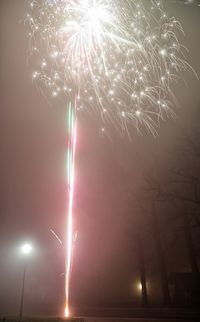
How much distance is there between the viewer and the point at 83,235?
4300cm

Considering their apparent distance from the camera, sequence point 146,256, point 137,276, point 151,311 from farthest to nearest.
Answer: point 137,276, point 146,256, point 151,311

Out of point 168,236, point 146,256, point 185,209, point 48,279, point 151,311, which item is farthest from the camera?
point 48,279

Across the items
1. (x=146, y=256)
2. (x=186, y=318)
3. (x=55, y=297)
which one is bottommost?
(x=186, y=318)

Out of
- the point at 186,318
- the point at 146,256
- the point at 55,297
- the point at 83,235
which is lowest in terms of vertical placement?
the point at 186,318

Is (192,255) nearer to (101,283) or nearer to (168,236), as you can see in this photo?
(168,236)

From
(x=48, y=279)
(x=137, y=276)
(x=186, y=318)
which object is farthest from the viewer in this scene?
(x=48, y=279)

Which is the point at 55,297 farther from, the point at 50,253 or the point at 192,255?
the point at 192,255

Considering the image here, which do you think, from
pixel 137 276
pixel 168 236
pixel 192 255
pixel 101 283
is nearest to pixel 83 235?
pixel 101 283

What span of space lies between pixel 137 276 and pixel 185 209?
2039 cm

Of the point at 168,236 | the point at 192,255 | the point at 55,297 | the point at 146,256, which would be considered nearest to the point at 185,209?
the point at 192,255

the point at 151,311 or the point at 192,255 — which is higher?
the point at 192,255

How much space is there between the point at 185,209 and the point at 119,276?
19.7 metres

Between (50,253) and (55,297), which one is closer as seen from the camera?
(55,297)

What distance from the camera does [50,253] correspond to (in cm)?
4922
